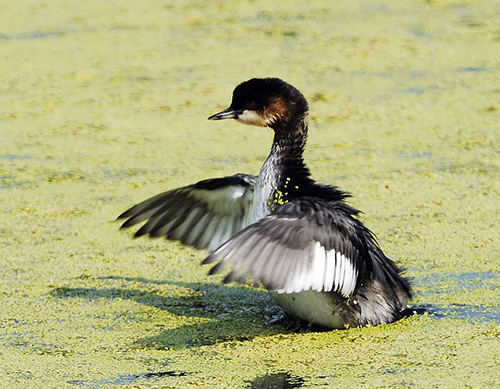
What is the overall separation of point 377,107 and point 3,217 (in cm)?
300

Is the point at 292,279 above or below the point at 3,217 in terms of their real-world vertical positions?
above

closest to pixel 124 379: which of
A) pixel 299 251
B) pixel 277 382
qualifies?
pixel 277 382

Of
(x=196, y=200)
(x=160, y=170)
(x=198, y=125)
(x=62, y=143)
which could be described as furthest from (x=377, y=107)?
(x=196, y=200)

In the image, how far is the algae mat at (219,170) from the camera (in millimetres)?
3672

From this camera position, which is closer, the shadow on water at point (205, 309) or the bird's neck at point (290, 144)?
the shadow on water at point (205, 309)

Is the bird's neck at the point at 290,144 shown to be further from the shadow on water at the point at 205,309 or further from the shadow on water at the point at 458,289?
the shadow on water at the point at 458,289

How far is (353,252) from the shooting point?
12.3ft

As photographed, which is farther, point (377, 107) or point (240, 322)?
point (377, 107)

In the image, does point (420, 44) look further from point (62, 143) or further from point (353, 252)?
point (353, 252)

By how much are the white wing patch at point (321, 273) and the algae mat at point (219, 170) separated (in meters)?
0.27

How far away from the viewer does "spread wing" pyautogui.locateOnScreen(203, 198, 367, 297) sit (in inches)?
132

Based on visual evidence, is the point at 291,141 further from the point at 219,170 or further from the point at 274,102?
the point at 219,170

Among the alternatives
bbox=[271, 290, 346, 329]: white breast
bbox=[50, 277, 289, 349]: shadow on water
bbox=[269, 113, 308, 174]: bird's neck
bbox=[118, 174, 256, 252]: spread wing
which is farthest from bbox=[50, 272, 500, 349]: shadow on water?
bbox=[269, 113, 308, 174]: bird's neck

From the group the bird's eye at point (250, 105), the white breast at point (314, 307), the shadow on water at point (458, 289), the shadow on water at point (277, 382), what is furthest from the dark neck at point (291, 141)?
the shadow on water at point (277, 382)
